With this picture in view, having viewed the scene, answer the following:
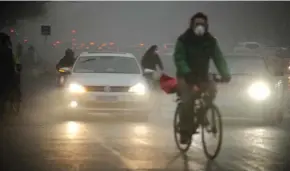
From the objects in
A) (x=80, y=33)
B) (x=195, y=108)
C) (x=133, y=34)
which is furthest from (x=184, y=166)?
(x=133, y=34)

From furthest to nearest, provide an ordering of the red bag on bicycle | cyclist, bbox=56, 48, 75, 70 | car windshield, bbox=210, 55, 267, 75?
cyclist, bbox=56, 48, 75, 70 < car windshield, bbox=210, 55, 267, 75 < the red bag on bicycle

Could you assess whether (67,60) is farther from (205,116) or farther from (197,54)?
(205,116)

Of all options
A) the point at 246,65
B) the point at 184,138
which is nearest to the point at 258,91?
the point at 246,65

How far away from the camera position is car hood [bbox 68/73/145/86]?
55.3ft

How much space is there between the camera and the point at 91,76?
17.3 m

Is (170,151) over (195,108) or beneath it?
beneath

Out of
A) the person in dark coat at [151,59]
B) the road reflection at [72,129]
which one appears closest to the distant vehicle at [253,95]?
the road reflection at [72,129]

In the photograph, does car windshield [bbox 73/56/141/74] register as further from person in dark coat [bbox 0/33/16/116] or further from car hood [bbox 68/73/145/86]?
person in dark coat [bbox 0/33/16/116]

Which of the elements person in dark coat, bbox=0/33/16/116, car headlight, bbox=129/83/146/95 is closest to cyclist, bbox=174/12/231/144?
car headlight, bbox=129/83/146/95

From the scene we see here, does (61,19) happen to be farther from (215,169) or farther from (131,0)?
(215,169)

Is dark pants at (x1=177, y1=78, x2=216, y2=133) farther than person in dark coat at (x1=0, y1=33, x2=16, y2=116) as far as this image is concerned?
No

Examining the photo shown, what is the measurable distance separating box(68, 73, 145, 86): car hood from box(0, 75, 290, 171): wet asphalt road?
0.85 m

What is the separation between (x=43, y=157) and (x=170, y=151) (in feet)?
6.32

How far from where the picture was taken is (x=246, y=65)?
17516mm
